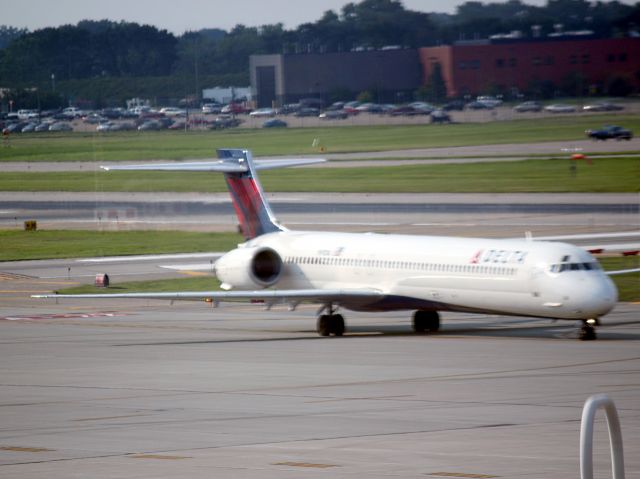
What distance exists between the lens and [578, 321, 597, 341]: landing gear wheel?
108 ft

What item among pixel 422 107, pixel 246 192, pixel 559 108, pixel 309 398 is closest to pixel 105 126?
pixel 422 107

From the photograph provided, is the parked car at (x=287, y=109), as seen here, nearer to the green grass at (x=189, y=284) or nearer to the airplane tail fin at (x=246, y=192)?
the green grass at (x=189, y=284)

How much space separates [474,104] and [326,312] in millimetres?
58949

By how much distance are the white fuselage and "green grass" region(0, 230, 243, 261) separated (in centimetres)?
2117

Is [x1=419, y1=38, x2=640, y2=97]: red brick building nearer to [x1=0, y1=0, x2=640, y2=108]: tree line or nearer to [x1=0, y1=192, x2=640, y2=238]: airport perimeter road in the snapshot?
[x1=0, y1=0, x2=640, y2=108]: tree line

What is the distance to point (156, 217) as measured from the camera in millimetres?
74625

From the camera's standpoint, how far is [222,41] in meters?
107

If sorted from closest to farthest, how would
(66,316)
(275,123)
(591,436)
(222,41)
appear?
1. (591,436)
2. (66,316)
3. (275,123)
4. (222,41)

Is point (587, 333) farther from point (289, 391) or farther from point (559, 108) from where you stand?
point (559, 108)

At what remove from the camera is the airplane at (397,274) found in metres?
32.1

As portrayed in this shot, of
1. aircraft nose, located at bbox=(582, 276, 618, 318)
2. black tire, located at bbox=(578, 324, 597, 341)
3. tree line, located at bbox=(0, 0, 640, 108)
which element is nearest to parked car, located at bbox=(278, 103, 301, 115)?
tree line, located at bbox=(0, 0, 640, 108)

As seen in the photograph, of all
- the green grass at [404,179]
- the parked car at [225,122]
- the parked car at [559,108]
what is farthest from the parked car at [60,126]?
the parked car at [559,108]

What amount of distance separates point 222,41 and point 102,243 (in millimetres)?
46112

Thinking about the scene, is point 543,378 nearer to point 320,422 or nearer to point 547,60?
point 320,422
